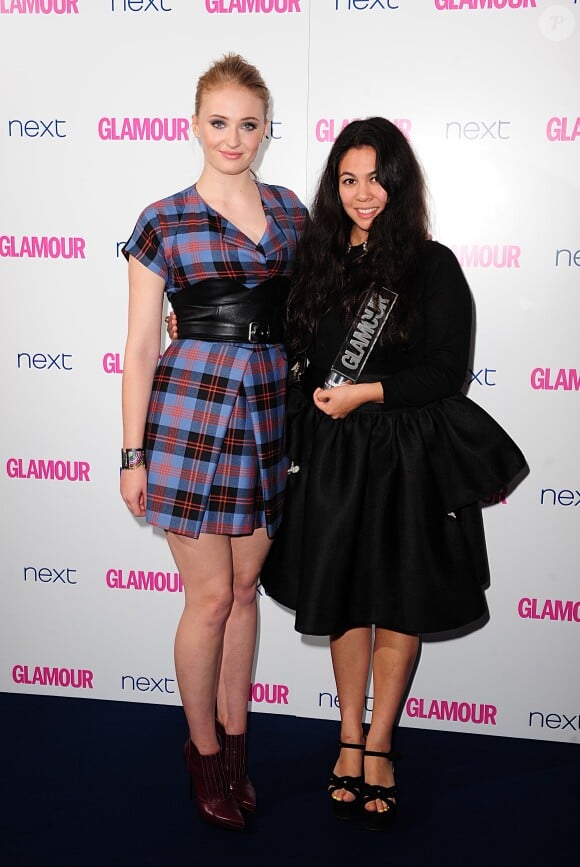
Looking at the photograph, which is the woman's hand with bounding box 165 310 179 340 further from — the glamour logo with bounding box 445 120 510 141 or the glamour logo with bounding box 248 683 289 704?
the glamour logo with bounding box 248 683 289 704

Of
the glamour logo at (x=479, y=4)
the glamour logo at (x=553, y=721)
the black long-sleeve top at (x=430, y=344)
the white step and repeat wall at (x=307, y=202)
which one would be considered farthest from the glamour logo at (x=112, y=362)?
the glamour logo at (x=553, y=721)

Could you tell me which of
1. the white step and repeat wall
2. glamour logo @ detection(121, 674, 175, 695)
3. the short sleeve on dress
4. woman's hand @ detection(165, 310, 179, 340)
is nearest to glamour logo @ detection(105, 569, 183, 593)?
the white step and repeat wall

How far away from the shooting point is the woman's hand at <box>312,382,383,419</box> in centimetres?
198

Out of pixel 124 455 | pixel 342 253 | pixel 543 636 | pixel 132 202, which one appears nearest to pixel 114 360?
pixel 132 202

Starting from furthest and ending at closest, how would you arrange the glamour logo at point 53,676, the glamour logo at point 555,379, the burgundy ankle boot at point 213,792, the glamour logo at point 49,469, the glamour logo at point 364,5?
1. the glamour logo at point 53,676
2. the glamour logo at point 49,469
3. the glamour logo at point 555,379
4. the glamour logo at point 364,5
5. the burgundy ankle boot at point 213,792

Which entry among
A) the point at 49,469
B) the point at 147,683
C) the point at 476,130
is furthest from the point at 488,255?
the point at 147,683

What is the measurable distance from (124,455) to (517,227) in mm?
1288

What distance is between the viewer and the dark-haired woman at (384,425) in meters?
1.99

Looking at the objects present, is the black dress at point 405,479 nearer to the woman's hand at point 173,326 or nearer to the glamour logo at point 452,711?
the woman's hand at point 173,326

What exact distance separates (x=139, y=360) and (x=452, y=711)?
153cm

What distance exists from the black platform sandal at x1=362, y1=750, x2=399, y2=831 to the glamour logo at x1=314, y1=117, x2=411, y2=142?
1700 millimetres

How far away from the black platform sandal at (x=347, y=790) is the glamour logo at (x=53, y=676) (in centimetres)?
98

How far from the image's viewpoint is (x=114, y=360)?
2.63m

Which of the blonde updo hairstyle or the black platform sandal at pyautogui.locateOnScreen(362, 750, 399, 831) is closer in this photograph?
the blonde updo hairstyle
